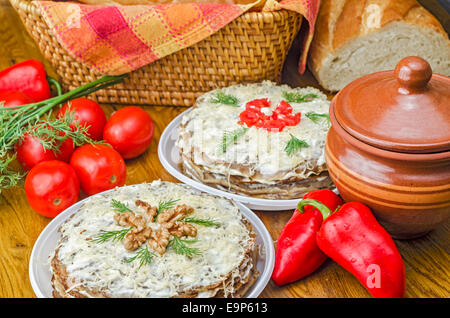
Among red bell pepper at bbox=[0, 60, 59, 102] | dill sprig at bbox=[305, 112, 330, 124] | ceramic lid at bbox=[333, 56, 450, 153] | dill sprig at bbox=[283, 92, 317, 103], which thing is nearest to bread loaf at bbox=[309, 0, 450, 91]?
dill sprig at bbox=[283, 92, 317, 103]

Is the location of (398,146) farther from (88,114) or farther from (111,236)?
(88,114)

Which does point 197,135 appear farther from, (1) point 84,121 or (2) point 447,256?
(2) point 447,256

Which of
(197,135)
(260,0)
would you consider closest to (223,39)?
(260,0)

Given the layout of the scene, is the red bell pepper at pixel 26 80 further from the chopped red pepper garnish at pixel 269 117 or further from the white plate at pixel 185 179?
the chopped red pepper garnish at pixel 269 117

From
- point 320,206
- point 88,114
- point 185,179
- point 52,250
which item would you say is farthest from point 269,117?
point 52,250

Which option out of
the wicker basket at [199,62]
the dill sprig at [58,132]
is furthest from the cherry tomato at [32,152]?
the wicker basket at [199,62]
